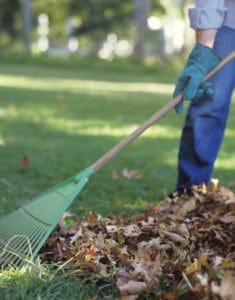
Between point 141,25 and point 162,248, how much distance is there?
20.4 m

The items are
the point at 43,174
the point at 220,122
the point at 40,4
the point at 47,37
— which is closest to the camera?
the point at 220,122

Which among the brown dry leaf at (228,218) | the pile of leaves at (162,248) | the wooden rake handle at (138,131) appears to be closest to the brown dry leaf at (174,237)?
the pile of leaves at (162,248)

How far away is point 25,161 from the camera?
503 centimetres

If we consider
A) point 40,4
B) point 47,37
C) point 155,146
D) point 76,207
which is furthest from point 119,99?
point 47,37

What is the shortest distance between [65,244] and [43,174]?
6.16ft

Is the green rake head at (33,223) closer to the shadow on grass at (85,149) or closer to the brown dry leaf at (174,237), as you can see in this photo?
the brown dry leaf at (174,237)

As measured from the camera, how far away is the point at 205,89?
3496 millimetres

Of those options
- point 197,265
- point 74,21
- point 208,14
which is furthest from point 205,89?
point 74,21

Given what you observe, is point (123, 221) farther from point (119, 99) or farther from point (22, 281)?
point (119, 99)

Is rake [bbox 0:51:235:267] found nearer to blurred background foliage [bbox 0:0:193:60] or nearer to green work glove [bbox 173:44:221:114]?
green work glove [bbox 173:44:221:114]

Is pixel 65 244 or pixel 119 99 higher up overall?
pixel 65 244

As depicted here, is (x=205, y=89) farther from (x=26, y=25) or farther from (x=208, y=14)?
(x=26, y=25)

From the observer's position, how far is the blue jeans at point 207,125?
3.71 m

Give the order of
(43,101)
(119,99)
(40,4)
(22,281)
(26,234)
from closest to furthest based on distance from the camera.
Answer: (22,281)
(26,234)
(43,101)
(119,99)
(40,4)
